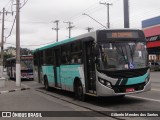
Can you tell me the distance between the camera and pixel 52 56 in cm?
2095

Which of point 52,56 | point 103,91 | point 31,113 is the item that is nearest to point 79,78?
point 103,91

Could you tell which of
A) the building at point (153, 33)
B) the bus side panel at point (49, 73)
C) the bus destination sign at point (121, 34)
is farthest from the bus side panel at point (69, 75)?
the building at point (153, 33)

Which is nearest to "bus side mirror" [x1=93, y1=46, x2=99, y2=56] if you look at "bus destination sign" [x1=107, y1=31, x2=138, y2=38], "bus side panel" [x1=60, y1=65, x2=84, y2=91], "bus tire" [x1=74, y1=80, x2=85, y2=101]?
"bus destination sign" [x1=107, y1=31, x2=138, y2=38]

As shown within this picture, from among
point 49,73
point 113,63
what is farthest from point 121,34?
point 49,73

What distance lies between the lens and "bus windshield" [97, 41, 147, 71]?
45.1 ft

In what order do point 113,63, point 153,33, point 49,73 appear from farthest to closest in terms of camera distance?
point 153,33 < point 49,73 < point 113,63

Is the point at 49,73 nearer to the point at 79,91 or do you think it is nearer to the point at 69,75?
the point at 69,75

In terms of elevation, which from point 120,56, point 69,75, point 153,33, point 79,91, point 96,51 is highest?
point 153,33

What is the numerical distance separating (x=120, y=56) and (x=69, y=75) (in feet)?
13.7

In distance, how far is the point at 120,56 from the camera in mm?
13836

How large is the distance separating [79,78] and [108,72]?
2603 mm

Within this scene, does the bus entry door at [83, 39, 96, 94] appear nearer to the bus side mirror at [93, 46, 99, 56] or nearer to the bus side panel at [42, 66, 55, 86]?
the bus side mirror at [93, 46, 99, 56]

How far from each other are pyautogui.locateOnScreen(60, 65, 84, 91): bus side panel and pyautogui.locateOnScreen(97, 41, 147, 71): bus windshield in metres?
2.05

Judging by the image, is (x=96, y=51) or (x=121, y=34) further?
(x=121, y=34)
